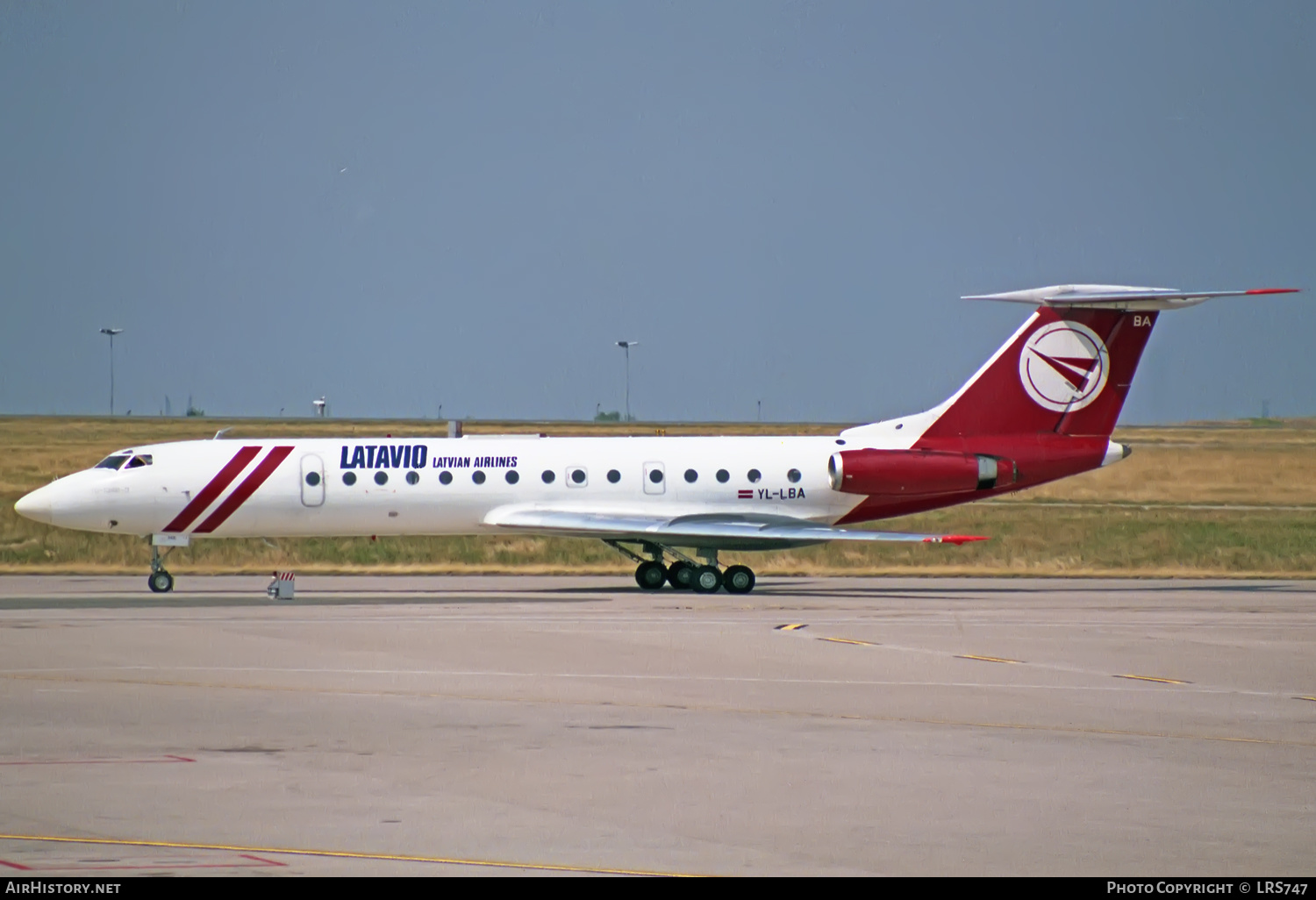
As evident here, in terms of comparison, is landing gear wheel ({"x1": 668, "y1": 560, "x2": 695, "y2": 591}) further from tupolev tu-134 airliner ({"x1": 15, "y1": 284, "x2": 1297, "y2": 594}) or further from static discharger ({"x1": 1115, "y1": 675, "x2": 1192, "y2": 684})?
static discharger ({"x1": 1115, "y1": 675, "x2": 1192, "y2": 684})

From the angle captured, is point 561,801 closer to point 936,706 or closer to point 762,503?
point 936,706

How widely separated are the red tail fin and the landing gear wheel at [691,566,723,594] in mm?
5345

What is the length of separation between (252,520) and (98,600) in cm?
411

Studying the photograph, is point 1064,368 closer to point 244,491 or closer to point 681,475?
point 681,475

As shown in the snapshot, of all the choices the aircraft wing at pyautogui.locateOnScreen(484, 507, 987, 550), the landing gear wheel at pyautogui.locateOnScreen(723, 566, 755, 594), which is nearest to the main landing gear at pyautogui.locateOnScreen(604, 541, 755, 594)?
the landing gear wheel at pyautogui.locateOnScreen(723, 566, 755, 594)

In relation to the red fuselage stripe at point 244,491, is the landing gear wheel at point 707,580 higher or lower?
lower

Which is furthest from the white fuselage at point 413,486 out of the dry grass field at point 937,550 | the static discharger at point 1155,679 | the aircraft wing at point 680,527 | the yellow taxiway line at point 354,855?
the yellow taxiway line at point 354,855

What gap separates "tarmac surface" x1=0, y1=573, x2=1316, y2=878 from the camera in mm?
9438

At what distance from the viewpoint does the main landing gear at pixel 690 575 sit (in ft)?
102

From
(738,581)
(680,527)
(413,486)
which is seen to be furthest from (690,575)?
(413,486)

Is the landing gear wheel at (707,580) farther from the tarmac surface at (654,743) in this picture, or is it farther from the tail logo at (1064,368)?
the tail logo at (1064,368)

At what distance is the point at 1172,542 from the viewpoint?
134 ft

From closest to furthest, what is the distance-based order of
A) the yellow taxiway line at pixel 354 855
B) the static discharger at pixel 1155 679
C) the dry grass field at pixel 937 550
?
the yellow taxiway line at pixel 354 855, the static discharger at pixel 1155 679, the dry grass field at pixel 937 550

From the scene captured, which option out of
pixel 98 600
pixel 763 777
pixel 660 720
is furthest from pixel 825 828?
pixel 98 600
